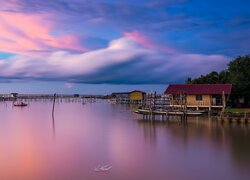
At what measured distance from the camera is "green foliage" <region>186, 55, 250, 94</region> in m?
49.5

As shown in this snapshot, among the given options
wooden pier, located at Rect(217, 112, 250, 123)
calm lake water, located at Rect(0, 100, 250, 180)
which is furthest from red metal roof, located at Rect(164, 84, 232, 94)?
calm lake water, located at Rect(0, 100, 250, 180)

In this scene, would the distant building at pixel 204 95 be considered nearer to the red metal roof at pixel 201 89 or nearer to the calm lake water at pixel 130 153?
the red metal roof at pixel 201 89

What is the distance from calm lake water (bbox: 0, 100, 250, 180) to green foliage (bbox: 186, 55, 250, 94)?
14890mm

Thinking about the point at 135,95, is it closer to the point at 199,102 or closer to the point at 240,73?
the point at 240,73

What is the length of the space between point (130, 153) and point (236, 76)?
1222 inches

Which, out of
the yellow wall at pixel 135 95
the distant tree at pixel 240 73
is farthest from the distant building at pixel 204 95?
the yellow wall at pixel 135 95

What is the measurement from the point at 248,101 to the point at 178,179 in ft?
121

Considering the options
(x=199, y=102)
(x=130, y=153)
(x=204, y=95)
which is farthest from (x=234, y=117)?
(x=130, y=153)

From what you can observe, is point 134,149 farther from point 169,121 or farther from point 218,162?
point 169,121

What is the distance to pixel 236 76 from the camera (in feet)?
165

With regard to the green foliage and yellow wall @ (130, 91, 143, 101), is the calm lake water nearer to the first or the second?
the green foliage

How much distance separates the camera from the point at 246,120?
38656mm

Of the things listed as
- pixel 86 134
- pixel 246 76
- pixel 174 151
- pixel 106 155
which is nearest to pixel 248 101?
pixel 246 76

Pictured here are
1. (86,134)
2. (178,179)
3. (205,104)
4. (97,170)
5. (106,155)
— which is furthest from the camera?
(205,104)
